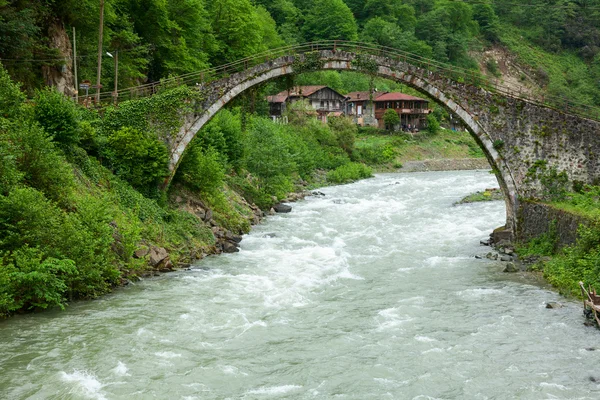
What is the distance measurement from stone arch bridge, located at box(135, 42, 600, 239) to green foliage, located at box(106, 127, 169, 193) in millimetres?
983

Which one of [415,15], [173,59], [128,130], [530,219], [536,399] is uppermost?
[415,15]

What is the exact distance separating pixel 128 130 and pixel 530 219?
654 inches

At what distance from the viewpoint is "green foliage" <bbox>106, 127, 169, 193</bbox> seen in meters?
23.1

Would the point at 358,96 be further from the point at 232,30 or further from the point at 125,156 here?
the point at 125,156

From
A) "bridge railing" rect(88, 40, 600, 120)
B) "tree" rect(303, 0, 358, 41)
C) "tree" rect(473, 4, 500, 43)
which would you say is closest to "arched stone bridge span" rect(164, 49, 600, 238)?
"bridge railing" rect(88, 40, 600, 120)

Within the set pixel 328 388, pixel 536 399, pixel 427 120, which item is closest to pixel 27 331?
pixel 328 388

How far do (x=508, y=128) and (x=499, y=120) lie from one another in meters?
0.50

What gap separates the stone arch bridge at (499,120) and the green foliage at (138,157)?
3.22 ft

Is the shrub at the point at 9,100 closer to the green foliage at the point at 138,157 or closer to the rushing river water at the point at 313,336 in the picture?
the green foliage at the point at 138,157

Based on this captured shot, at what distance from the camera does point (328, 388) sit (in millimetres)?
11398

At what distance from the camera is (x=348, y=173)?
56.1m

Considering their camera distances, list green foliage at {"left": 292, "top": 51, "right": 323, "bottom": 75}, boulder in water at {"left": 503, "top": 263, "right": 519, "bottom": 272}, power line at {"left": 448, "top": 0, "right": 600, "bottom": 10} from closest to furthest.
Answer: boulder in water at {"left": 503, "top": 263, "right": 519, "bottom": 272}, green foliage at {"left": 292, "top": 51, "right": 323, "bottom": 75}, power line at {"left": 448, "top": 0, "right": 600, "bottom": 10}

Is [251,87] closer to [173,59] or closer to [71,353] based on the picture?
[71,353]

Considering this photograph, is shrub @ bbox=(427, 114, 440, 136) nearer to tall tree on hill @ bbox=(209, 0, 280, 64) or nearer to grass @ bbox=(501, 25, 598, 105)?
grass @ bbox=(501, 25, 598, 105)
